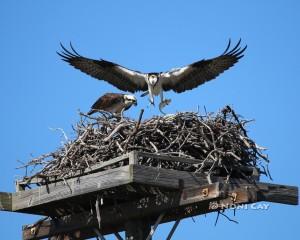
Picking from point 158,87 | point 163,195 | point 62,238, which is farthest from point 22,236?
point 158,87

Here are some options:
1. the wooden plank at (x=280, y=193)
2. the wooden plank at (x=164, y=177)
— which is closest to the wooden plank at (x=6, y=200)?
the wooden plank at (x=164, y=177)

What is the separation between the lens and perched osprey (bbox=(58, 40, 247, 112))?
10.2m

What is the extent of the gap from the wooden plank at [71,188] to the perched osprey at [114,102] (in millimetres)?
3065

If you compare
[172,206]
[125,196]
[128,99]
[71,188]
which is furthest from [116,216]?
[128,99]

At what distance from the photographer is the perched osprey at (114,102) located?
34.0ft

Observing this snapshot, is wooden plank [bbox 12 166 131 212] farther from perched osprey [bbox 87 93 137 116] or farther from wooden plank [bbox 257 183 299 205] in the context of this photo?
perched osprey [bbox 87 93 137 116]

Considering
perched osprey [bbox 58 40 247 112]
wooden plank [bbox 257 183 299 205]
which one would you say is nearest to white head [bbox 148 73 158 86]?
perched osprey [bbox 58 40 247 112]

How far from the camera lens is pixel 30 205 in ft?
24.1

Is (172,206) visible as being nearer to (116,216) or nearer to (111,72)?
(116,216)

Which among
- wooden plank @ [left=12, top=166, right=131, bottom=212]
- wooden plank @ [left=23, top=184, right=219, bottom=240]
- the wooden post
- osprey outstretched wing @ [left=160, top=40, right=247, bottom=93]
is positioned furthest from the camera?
osprey outstretched wing @ [left=160, top=40, right=247, bottom=93]

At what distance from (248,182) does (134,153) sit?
124cm

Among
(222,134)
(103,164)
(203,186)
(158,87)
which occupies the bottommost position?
(203,186)

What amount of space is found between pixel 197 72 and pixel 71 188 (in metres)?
3.92

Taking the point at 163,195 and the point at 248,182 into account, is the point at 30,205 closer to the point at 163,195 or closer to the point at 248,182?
the point at 163,195
